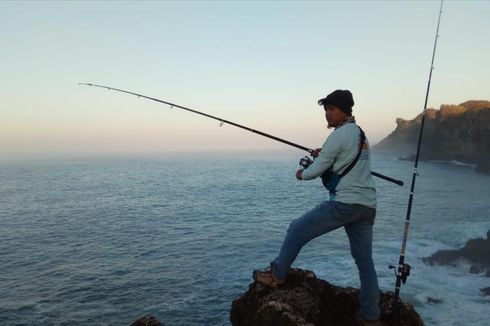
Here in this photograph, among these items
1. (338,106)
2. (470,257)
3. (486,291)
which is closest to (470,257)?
(470,257)

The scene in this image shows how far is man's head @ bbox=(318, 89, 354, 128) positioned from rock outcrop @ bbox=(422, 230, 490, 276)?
83.2 ft

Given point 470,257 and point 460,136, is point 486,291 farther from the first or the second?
point 460,136

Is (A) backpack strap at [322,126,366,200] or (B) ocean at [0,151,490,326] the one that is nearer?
(A) backpack strap at [322,126,366,200]

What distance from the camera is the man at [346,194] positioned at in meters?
4.80

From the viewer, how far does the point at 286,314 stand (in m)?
5.04

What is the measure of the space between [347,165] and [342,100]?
2.73ft

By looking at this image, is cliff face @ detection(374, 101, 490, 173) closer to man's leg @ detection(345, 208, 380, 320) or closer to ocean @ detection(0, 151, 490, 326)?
ocean @ detection(0, 151, 490, 326)

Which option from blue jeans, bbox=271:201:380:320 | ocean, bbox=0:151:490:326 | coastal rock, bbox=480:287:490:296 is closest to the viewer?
blue jeans, bbox=271:201:380:320

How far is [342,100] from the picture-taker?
4953 millimetres

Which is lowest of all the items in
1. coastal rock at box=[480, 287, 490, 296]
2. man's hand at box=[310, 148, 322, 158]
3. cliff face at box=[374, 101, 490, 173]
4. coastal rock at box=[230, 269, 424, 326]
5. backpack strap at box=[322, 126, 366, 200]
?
coastal rock at box=[480, 287, 490, 296]

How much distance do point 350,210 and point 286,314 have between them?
1581mm

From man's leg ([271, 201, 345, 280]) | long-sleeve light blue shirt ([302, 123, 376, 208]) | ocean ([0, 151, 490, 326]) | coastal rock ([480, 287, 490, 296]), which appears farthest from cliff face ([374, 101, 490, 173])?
man's leg ([271, 201, 345, 280])

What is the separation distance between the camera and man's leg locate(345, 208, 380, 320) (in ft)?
16.8

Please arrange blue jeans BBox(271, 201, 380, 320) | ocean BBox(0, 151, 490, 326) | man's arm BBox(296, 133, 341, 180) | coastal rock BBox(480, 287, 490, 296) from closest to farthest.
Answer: man's arm BBox(296, 133, 341, 180) < blue jeans BBox(271, 201, 380, 320) < ocean BBox(0, 151, 490, 326) < coastal rock BBox(480, 287, 490, 296)
